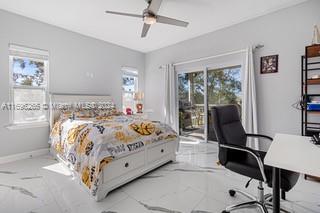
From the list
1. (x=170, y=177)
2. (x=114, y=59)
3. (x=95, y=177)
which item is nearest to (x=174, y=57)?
(x=114, y=59)

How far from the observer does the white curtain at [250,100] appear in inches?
124

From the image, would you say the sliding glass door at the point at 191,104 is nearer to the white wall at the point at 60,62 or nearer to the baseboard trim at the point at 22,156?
the white wall at the point at 60,62

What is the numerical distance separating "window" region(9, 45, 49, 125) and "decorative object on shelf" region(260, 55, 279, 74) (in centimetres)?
437

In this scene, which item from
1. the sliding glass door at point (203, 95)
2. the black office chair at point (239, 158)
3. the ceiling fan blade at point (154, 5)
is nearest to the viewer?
the black office chair at point (239, 158)

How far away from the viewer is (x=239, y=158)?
1.72 m

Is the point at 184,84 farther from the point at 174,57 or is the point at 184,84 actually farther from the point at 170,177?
the point at 170,177

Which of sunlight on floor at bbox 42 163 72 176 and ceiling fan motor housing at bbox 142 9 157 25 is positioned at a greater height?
ceiling fan motor housing at bbox 142 9 157 25

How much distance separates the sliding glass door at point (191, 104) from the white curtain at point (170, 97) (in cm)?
21

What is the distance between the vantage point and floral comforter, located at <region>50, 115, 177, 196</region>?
1909mm

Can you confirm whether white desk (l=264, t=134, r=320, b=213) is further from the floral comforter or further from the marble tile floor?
the floral comforter

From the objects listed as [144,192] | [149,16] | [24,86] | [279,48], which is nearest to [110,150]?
[144,192]

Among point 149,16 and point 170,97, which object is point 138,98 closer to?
point 170,97

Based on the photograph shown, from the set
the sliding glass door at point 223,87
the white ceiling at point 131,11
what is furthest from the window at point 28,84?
the sliding glass door at point 223,87

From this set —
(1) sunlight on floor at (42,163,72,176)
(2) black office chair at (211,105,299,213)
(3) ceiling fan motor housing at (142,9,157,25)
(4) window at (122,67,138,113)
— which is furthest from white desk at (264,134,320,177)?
(4) window at (122,67,138,113)
